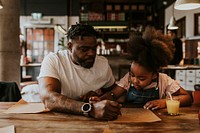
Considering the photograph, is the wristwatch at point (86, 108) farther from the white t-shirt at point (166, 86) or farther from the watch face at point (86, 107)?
the white t-shirt at point (166, 86)

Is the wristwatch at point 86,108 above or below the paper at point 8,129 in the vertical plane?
above

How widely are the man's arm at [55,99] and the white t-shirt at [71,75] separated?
3.9 inches

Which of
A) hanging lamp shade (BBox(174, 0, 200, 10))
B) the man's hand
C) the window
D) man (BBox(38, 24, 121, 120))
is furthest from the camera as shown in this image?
the window

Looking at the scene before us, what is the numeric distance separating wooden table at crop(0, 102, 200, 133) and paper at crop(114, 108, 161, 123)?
0.05m

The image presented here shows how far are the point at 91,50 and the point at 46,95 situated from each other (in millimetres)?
525

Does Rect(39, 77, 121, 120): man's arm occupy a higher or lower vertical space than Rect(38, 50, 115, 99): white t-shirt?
lower

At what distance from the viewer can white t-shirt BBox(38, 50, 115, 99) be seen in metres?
2.09

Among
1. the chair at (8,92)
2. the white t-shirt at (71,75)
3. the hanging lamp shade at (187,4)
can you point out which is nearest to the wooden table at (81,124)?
the white t-shirt at (71,75)

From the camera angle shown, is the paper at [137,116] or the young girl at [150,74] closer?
the paper at [137,116]

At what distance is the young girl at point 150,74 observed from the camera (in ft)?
6.12

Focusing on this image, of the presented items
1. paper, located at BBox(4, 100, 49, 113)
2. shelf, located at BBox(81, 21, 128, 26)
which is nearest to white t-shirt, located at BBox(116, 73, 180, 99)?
paper, located at BBox(4, 100, 49, 113)

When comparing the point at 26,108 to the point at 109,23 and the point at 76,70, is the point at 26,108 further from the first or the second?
the point at 109,23

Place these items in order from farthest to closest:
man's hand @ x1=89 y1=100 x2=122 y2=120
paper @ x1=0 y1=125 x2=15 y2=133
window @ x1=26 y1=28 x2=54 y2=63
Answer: window @ x1=26 y1=28 x2=54 y2=63, man's hand @ x1=89 y1=100 x2=122 y2=120, paper @ x1=0 y1=125 x2=15 y2=133

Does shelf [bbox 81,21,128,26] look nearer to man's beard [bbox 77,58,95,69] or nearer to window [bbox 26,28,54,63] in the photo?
window [bbox 26,28,54,63]
